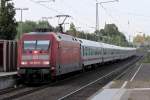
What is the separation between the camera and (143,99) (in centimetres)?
1784

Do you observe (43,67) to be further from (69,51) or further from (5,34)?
(5,34)

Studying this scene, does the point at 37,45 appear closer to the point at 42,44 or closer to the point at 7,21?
the point at 42,44

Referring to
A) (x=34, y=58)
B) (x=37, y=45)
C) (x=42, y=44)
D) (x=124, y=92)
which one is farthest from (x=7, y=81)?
(x=124, y=92)

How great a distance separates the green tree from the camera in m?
59.3

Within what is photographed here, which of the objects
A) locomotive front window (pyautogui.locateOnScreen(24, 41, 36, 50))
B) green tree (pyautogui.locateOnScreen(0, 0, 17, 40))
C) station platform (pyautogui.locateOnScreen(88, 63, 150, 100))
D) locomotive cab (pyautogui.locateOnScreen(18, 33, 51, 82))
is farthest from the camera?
green tree (pyautogui.locateOnScreen(0, 0, 17, 40))

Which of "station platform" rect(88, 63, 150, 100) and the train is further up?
the train

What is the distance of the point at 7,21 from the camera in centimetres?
5972

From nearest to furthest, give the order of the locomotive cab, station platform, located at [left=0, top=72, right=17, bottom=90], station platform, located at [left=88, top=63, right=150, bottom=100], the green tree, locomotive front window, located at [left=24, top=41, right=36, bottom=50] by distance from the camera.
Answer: station platform, located at [left=88, top=63, right=150, bottom=100], station platform, located at [left=0, top=72, right=17, bottom=90], the locomotive cab, locomotive front window, located at [left=24, top=41, right=36, bottom=50], the green tree

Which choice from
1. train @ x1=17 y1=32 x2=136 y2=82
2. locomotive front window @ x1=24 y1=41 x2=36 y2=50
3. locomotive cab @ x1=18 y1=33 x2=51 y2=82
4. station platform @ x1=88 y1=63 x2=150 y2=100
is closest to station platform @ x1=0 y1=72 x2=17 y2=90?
train @ x1=17 y1=32 x2=136 y2=82

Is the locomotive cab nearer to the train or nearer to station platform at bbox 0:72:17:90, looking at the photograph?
the train

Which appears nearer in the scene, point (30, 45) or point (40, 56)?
point (40, 56)

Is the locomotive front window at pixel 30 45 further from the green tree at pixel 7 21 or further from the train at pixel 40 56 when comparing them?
the green tree at pixel 7 21

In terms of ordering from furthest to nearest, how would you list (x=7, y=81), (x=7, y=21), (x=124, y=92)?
(x=7, y=21)
(x=7, y=81)
(x=124, y=92)

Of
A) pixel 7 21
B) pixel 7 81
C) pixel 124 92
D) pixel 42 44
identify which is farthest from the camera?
pixel 7 21
